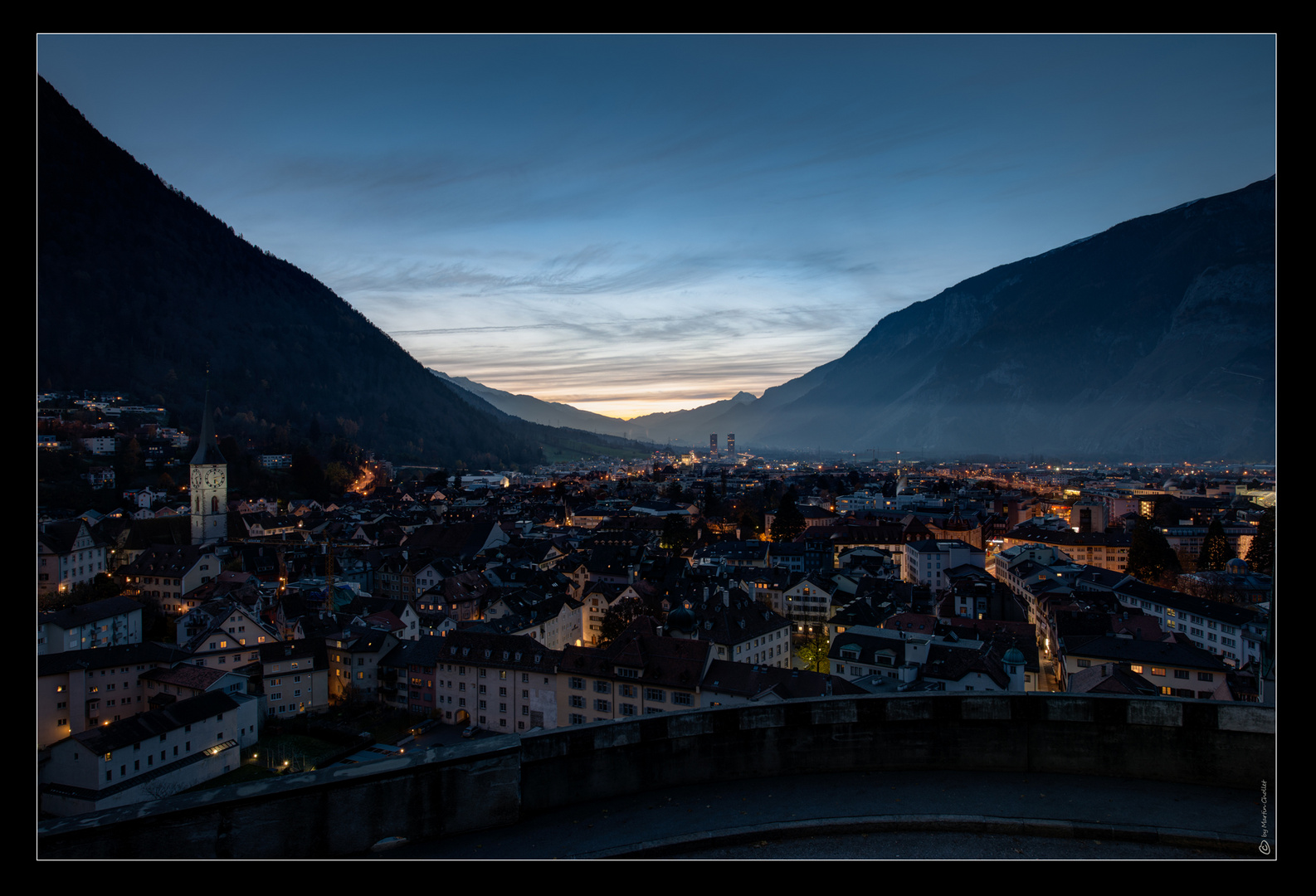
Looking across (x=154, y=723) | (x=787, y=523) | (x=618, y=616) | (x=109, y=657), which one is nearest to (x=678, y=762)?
(x=154, y=723)

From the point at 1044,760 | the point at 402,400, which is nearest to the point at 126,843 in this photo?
the point at 1044,760

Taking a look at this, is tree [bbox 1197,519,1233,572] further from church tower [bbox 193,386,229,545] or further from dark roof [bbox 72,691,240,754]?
church tower [bbox 193,386,229,545]

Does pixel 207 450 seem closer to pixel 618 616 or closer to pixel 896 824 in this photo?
pixel 618 616

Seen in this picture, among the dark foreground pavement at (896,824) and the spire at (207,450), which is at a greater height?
the spire at (207,450)

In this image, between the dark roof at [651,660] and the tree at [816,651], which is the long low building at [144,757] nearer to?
the dark roof at [651,660]

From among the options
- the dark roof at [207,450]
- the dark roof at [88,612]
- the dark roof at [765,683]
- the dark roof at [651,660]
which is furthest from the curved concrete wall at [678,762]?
the dark roof at [207,450]

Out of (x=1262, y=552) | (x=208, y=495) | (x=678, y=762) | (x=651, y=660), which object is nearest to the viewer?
(x=678, y=762)
